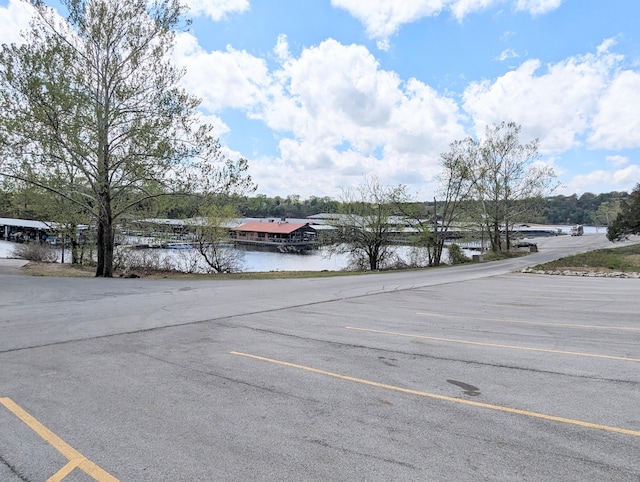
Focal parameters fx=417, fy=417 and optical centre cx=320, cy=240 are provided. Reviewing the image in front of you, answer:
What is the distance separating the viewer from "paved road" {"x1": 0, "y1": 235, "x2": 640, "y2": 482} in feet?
11.0

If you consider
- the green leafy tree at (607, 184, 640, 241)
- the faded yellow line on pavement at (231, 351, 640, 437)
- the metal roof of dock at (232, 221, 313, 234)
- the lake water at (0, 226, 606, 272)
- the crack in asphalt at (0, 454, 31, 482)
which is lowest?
the lake water at (0, 226, 606, 272)

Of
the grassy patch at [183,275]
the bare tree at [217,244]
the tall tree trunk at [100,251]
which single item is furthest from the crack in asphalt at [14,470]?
the bare tree at [217,244]

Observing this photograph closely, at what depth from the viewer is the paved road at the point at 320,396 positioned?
3.34 meters

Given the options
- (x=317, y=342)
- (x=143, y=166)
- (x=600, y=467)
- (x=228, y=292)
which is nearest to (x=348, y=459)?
(x=600, y=467)

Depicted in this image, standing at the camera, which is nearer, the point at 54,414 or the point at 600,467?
the point at 600,467

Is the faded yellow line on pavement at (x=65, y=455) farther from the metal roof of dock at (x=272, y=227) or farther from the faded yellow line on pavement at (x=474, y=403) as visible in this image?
the metal roof of dock at (x=272, y=227)

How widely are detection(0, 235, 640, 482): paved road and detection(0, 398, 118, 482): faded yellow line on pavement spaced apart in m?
0.02

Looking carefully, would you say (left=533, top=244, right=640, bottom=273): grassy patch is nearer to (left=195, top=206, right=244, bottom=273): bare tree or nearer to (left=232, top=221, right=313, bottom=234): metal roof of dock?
(left=195, top=206, right=244, bottom=273): bare tree

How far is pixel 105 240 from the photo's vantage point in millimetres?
22375

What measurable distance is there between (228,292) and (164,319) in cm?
534

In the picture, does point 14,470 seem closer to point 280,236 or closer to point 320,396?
point 320,396

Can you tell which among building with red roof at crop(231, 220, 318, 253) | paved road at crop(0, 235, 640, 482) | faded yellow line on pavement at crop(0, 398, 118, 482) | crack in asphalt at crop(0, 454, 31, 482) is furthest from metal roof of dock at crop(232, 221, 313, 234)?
crack in asphalt at crop(0, 454, 31, 482)

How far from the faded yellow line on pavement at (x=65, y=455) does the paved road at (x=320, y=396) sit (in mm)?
18

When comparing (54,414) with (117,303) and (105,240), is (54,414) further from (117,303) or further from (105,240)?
(105,240)
